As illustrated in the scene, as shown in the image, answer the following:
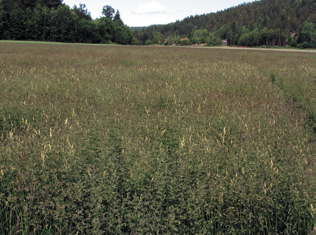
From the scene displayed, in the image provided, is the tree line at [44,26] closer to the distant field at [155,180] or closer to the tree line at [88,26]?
the tree line at [88,26]

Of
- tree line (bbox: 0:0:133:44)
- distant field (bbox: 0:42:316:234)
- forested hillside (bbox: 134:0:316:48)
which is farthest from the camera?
forested hillside (bbox: 134:0:316:48)

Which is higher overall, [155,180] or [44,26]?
[44,26]

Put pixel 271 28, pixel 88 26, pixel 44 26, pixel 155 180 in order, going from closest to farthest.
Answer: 1. pixel 155 180
2. pixel 44 26
3. pixel 88 26
4. pixel 271 28

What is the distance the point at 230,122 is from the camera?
14.2 feet

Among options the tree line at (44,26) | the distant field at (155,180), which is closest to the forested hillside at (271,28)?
the tree line at (44,26)

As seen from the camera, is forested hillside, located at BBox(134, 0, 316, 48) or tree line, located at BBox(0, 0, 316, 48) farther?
forested hillside, located at BBox(134, 0, 316, 48)

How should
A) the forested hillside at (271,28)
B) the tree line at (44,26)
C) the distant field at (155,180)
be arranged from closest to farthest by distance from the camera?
the distant field at (155,180) < the tree line at (44,26) < the forested hillside at (271,28)

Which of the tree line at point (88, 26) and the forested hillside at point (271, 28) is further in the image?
the forested hillside at point (271, 28)

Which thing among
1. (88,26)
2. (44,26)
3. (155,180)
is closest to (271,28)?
(88,26)

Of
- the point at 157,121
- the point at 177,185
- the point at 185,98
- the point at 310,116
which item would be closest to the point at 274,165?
the point at 177,185

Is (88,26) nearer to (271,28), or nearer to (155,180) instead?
(155,180)

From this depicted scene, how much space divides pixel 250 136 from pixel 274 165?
0.70 metres

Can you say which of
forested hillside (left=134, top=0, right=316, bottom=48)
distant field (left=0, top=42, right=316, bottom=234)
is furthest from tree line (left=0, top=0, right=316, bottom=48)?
distant field (left=0, top=42, right=316, bottom=234)

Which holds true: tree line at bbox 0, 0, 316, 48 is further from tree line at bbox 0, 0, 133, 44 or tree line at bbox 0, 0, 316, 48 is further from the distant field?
the distant field
